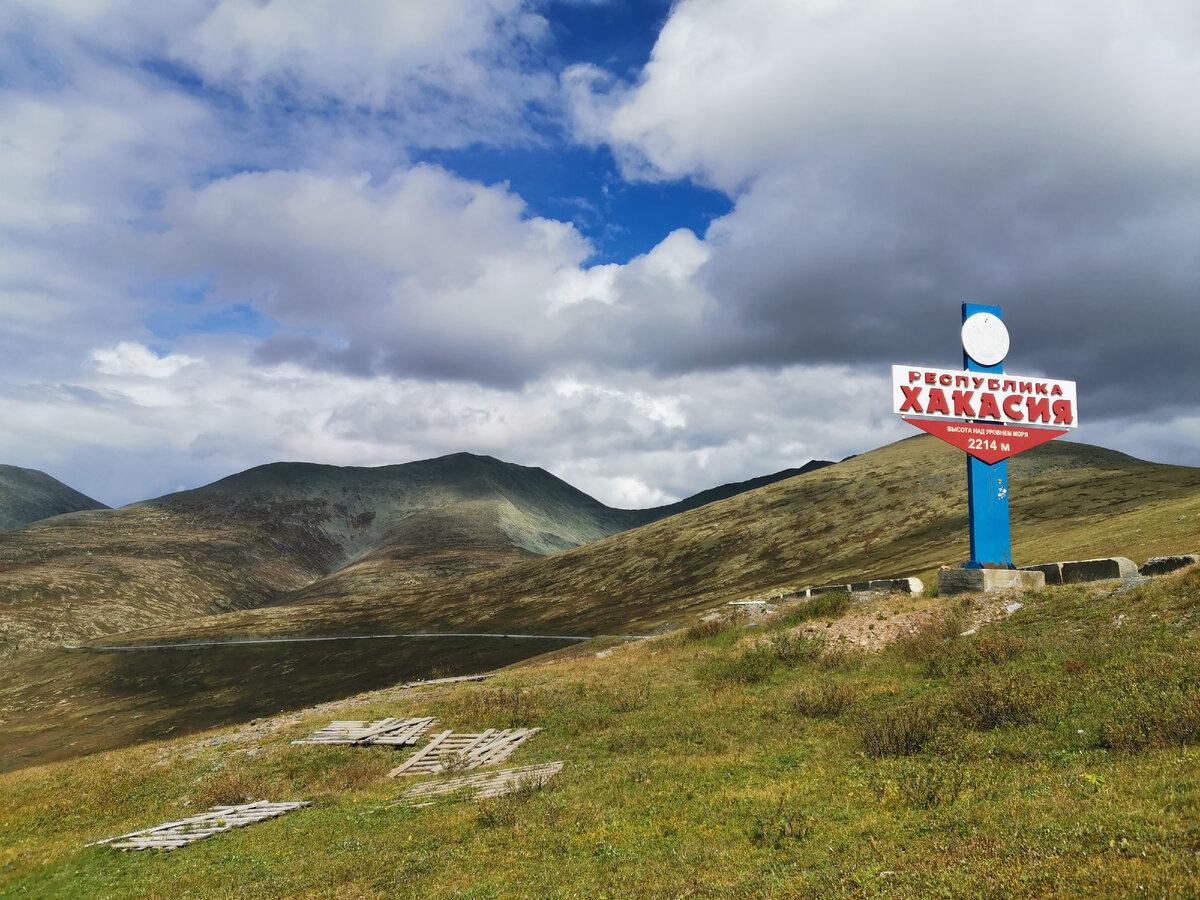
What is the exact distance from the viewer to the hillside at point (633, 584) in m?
79.9

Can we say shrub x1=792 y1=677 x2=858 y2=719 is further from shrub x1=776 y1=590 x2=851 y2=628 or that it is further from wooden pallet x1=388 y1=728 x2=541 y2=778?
shrub x1=776 y1=590 x2=851 y2=628

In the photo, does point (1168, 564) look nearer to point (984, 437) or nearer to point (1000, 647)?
point (1000, 647)

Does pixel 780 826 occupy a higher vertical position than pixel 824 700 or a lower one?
lower

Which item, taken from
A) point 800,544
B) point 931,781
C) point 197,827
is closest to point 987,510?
point 931,781

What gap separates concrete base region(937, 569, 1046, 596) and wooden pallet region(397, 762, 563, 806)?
2047 centimetres

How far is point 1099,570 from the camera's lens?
28.3 meters

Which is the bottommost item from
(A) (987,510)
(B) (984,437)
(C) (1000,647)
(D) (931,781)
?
(D) (931,781)

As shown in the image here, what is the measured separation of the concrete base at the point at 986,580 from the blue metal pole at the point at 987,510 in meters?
1.12

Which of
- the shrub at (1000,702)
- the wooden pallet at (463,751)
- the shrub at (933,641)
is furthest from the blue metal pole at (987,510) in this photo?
the wooden pallet at (463,751)

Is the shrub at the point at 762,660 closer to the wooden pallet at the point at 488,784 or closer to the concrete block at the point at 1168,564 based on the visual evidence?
the wooden pallet at the point at 488,784

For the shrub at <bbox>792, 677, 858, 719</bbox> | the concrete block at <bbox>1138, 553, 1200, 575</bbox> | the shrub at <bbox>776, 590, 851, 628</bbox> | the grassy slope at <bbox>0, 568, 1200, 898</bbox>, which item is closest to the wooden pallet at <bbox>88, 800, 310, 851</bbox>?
the grassy slope at <bbox>0, 568, 1200, 898</bbox>

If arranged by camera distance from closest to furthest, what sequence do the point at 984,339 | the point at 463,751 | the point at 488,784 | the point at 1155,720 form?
the point at 1155,720
the point at 488,784
the point at 463,751
the point at 984,339

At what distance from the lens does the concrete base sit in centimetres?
3028

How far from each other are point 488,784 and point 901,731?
36.2 ft
